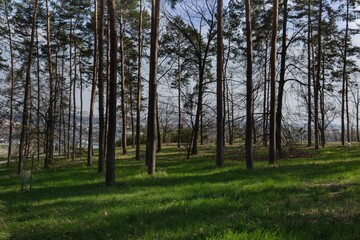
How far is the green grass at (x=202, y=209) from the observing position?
→ 18.5 ft

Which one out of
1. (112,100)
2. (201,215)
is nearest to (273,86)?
(112,100)

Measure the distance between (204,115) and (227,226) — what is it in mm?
20184

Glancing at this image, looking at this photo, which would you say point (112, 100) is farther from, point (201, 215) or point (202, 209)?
point (201, 215)

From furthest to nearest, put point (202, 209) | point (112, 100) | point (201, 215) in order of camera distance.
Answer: point (112, 100) → point (202, 209) → point (201, 215)

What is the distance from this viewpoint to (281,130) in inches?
734

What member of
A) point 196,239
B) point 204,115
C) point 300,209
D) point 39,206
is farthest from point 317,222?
point 204,115

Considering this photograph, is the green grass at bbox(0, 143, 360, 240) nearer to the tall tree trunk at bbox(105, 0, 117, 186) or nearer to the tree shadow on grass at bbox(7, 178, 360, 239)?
the tree shadow on grass at bbox(7, 178, 360, 239)

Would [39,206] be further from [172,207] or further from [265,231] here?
[265,231]

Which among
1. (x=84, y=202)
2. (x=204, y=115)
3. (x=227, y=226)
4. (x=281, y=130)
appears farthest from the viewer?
(x=204, y=115)

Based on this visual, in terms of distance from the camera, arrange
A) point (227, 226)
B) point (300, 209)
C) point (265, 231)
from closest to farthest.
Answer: point (265, 231) < point (227, 226) < point (300, 209)

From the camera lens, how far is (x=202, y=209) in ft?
24.5

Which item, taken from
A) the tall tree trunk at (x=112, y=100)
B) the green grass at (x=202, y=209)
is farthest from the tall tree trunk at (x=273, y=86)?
the tall tree trunk at (x=112, y=100)

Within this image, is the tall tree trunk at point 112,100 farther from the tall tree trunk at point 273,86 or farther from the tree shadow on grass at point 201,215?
the tall tree trunk at point 273,86

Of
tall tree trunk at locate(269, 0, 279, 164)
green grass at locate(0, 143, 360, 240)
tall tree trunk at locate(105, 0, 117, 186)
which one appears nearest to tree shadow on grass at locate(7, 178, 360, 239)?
green grass at locate(0, 143, 360, 240)
